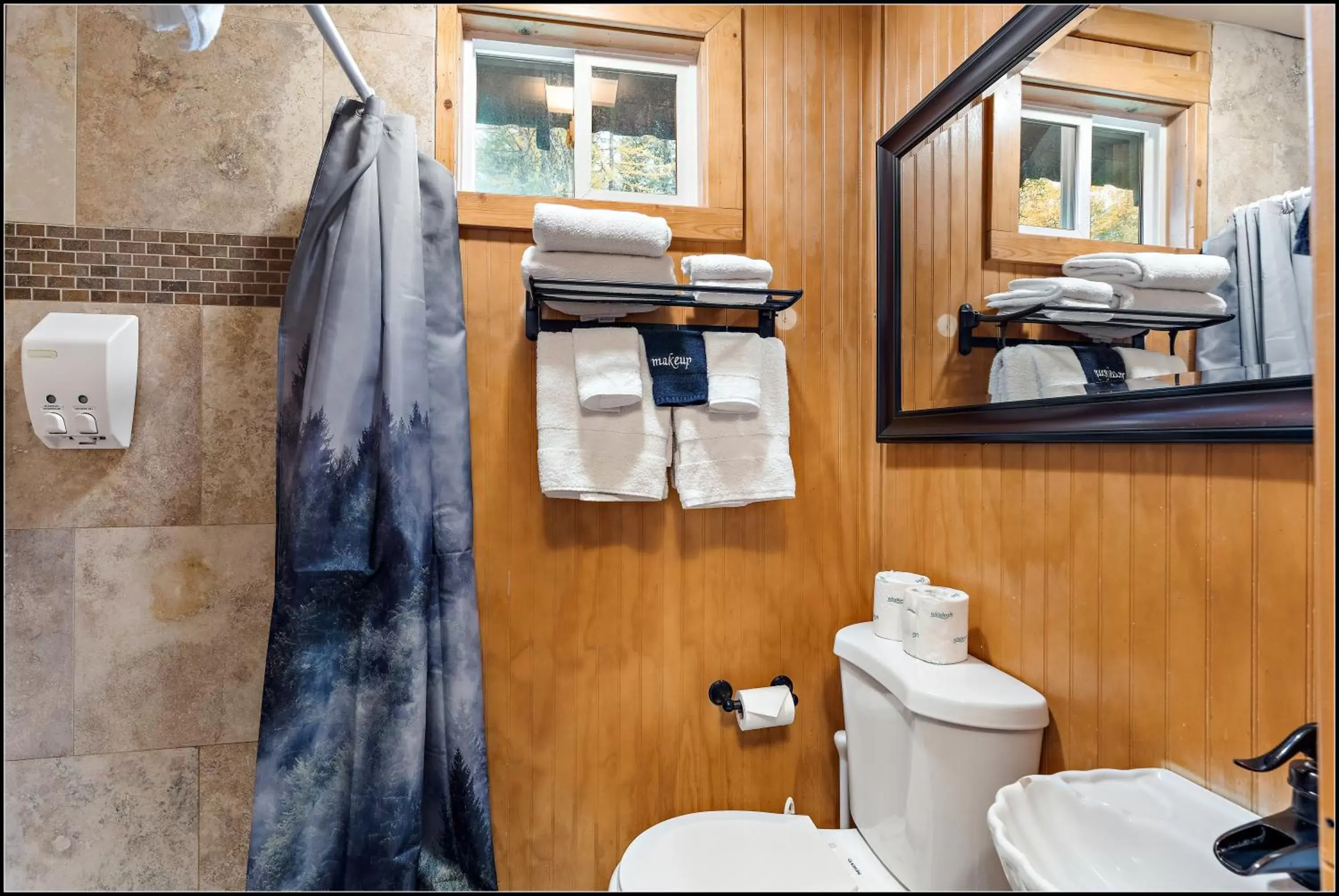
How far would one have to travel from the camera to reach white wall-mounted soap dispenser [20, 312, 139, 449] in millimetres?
1191

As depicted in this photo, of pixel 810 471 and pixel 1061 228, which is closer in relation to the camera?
pixel 1061 228

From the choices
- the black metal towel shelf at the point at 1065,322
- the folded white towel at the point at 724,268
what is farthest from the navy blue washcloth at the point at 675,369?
the black metal towel shelf at the point at 1065,322

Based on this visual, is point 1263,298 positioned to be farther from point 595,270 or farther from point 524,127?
point 524,127

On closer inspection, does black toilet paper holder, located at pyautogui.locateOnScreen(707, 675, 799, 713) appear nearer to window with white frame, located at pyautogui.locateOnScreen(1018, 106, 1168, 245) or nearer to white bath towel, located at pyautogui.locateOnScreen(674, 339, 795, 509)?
white bath towel, located at pyautogui.locateOnScreen(674, 339, 795, 509)

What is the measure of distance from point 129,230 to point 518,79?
90 centimetres

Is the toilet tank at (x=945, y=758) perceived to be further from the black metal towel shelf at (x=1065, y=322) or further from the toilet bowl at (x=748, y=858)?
→ the black metal towel shelf at (x=1065, y=322)

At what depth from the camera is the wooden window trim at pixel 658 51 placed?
55.3 inches

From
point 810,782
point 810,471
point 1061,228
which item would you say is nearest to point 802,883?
point 810,782

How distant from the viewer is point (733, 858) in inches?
48.4

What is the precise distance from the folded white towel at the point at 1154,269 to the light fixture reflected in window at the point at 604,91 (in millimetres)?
1131

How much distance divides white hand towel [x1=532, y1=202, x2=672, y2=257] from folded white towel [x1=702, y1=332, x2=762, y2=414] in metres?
0.24

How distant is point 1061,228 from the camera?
3.30ft

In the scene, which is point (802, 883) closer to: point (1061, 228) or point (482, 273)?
point (1061, 228)

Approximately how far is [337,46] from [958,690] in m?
1.48
